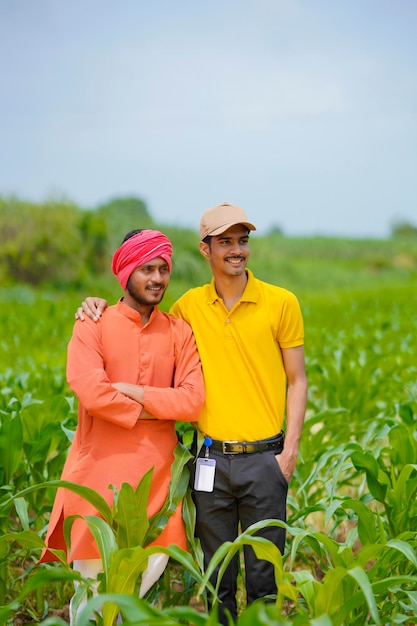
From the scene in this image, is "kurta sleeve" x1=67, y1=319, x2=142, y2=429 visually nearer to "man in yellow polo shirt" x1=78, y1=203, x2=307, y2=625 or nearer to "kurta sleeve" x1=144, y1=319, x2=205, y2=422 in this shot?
"kurta sleeve" x1=144, y1=319, x2=205, y2=422

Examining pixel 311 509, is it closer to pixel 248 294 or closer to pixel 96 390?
pixel 248 294

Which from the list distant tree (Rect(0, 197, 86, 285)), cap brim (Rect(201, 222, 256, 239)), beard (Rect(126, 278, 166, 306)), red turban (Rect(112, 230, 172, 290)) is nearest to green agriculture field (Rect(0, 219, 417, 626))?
beard (Rect(126, 278, 166, 306))

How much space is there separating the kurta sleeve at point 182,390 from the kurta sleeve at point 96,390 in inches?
2.4

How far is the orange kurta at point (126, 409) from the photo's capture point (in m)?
2.53

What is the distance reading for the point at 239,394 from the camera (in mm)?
2766

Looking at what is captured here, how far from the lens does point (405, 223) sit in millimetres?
57312

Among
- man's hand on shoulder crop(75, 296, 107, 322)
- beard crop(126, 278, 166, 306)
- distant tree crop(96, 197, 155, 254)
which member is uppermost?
distant tree crop(96, 197, 155, 254)

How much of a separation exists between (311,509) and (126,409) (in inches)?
38.2

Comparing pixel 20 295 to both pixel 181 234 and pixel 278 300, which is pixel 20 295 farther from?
pixel 278 300

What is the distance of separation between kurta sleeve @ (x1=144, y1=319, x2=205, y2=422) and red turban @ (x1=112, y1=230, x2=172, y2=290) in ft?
0.90

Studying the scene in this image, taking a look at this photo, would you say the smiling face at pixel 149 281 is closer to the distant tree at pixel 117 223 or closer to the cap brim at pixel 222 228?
the cap brim at pixel 222 228

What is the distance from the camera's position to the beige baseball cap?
2.69m

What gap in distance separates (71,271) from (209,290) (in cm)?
1585

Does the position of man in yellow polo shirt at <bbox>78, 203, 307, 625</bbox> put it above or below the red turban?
below
